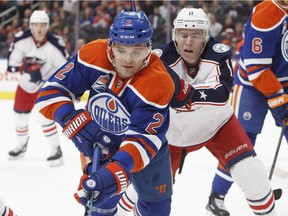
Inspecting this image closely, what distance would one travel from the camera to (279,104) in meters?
3.09

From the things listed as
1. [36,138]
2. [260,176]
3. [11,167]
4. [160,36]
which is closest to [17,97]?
[11,167]

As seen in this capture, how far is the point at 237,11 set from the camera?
7.84 m

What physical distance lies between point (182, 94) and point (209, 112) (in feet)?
1.15

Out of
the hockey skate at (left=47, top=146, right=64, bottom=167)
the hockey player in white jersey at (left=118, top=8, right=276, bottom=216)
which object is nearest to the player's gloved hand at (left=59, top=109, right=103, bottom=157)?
the hockey player in white jersey at (left=118, top=8, right=276, bottom=216)

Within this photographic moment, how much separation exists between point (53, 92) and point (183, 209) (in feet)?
4.70

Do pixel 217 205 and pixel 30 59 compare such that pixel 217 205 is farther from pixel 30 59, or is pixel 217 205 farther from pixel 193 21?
pixel 30 59

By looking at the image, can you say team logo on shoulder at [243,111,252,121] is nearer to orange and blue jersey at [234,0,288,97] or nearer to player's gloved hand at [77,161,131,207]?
orange and blue jersey at [234,0,288,97]

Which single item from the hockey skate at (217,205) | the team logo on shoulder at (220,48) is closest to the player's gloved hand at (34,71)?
the hockey skate at (217,205)

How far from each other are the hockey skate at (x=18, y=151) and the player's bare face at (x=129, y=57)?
2755 mm

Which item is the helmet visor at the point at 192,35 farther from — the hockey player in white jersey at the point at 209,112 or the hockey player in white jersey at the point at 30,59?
the hockey player in white jersey at the point at 30,59

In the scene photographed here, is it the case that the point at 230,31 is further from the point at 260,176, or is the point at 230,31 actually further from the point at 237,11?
the point at 260,176

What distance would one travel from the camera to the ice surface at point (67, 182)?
11.4 feet

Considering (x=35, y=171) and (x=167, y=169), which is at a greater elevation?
(x=167, y=169)

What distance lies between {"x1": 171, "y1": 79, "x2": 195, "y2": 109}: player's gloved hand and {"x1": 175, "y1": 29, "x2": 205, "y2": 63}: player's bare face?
0.82 ft
